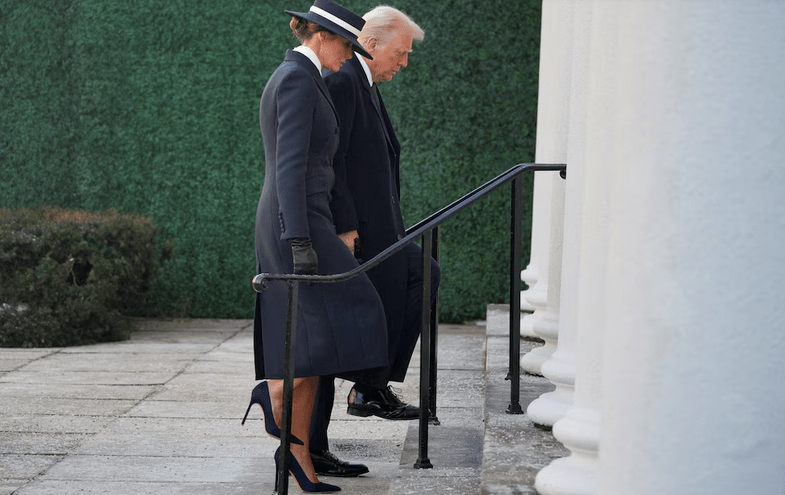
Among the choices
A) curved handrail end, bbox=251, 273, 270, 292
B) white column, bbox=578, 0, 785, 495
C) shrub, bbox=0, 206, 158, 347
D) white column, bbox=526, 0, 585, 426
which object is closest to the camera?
white column, bbox=578, 0, 785, 495

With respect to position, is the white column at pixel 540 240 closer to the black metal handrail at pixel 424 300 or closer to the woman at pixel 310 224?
the black metal handrail at pixel 424 300

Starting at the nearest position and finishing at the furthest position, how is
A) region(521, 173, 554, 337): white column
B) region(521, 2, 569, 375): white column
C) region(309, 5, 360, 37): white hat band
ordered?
region(309, 5, 360, 37): white hat band < region(521, 2, 569, 375): white column < region(521, 173, 554, 337): white column

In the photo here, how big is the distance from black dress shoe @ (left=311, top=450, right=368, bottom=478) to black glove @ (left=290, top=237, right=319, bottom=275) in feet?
2.89

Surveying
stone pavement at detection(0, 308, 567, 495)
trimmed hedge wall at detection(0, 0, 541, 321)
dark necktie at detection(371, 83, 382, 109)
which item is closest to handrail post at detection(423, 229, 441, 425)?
stone pavement at detection(0, 308, 567, 495)

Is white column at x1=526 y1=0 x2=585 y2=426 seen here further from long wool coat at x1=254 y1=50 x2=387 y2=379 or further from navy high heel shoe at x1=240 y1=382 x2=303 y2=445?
navy high heel shoe at x1=240 y1=382 x2=303 y2=445

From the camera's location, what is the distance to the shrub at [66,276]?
22.2ft

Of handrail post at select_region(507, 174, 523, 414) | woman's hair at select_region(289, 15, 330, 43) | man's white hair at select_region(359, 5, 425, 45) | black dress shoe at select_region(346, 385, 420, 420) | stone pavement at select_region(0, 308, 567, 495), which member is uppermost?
man's white hair at select_region(359, 5, 425, 45)

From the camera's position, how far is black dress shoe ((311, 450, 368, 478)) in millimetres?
3586

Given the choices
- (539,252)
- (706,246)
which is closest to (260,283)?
(706,246)

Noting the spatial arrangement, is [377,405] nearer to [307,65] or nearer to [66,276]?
[307,65]

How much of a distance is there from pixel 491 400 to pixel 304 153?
45.3 inches

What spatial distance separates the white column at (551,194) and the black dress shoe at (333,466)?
32.1 inches

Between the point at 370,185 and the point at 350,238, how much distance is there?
0.21 metres

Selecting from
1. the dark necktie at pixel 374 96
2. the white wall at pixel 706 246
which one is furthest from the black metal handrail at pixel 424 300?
the white wall at pixel 706 246
